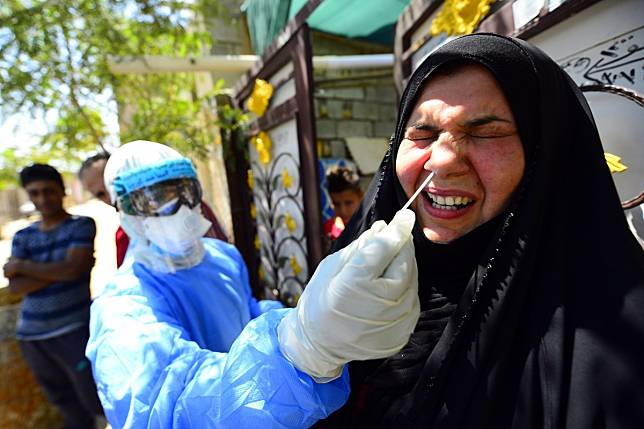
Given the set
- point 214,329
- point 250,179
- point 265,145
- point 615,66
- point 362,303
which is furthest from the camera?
point 250,179

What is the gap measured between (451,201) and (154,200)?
1138 mm

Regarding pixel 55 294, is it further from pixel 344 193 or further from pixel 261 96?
pixel 344 193

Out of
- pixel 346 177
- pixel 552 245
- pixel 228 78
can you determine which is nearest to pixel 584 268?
pixel 552 245

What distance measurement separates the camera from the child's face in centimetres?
308

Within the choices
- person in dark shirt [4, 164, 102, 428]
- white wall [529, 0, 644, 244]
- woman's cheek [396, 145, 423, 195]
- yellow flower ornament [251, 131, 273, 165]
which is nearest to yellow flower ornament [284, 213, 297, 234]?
yellow flower ornament [251, 131, 273, 165]

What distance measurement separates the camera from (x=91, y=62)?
3590mm

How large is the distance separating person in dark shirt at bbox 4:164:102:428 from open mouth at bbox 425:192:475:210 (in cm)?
254

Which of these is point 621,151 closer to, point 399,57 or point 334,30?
point 399,57

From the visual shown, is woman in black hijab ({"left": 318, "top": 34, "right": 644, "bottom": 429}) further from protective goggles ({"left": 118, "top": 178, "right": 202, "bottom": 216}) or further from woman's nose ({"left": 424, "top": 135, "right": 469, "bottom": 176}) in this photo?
protective goggles ({"left": 118, "top": 178, "right": 202, "bottom": 216})

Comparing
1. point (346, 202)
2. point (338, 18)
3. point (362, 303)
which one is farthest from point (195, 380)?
point (338, 18)

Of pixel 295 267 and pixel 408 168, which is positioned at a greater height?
pixel 408 168

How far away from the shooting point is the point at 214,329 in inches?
57.4

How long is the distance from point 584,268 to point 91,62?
4.30m

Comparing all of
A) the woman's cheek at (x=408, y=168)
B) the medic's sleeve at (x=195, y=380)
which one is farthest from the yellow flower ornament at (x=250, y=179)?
the woman's cheek at (x=408, y=168)
